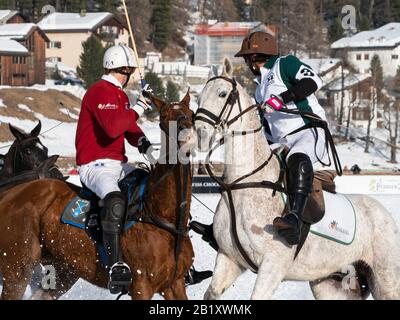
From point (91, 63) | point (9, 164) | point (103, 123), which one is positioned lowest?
point (9, 164)

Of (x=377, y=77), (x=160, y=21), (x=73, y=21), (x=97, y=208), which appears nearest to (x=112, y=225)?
(x=97, y=208)

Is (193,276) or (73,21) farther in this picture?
(73,21)

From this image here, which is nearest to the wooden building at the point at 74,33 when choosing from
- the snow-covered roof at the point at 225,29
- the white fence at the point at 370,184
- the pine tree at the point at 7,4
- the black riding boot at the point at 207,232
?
the pine tree at the point at 7,4

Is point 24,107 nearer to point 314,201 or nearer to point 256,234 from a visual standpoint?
point 314,201

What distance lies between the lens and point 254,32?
6.74 m

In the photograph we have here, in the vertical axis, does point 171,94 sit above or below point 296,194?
above

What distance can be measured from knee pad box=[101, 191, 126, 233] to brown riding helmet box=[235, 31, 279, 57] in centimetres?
161

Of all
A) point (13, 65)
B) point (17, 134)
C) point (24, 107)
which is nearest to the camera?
point (17, 134)

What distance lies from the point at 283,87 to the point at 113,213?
174 cm

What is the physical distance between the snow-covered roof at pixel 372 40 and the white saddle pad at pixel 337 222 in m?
73.7

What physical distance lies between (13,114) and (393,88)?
37160mm

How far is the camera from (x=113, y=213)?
21.2ft

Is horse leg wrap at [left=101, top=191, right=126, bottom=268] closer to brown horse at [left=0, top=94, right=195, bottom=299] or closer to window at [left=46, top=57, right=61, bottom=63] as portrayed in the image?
brown horse at [left=0, top=94, right=195, bottom=299]
